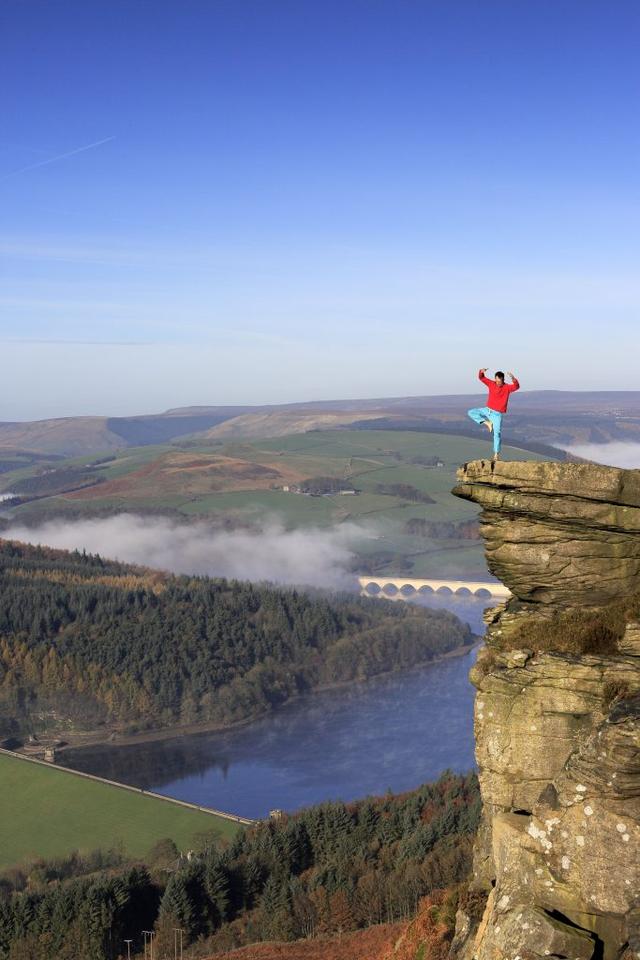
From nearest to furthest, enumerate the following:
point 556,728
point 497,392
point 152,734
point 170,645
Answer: point 556,728, point 497,392, point 152,734, point 170,645

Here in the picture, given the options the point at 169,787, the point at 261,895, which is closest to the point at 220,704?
the point at 169,787

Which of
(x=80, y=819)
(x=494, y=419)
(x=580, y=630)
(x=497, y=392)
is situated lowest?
(x=80, y=819)

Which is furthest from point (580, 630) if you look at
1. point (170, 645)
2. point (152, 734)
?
point (170, 645)

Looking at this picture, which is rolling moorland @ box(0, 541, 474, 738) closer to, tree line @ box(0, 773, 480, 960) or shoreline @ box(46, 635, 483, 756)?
shoreline @ box(46, 635, 483, 756)

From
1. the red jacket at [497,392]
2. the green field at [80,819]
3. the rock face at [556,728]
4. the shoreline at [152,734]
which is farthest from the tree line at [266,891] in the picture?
the shoreline at [152,734]

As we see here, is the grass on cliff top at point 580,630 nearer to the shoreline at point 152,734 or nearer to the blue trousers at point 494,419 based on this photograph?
the blue trousers at point 494,419

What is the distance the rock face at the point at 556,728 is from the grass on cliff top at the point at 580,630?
0.05 metres

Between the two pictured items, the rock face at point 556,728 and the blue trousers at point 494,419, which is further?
the blue trousers at point 494,419

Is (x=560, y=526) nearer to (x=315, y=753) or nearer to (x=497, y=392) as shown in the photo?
(x=497, y=392)

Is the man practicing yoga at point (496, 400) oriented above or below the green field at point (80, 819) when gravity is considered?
above

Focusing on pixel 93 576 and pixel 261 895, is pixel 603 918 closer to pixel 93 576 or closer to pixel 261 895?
pixel 261 895

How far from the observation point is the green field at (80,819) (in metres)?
A: 88.2

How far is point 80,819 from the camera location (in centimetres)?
9581

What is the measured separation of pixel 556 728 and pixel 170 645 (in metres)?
142
